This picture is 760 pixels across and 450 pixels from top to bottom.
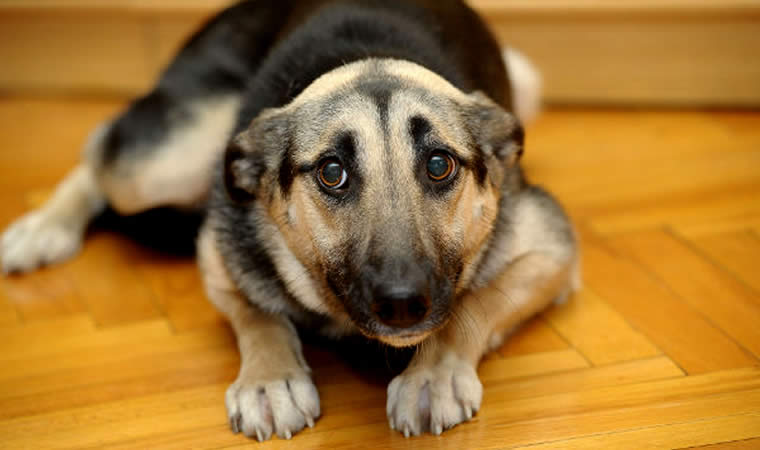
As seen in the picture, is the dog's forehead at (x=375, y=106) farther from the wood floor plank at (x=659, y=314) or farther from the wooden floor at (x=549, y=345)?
the wood floor plank at (x=659, y=314)

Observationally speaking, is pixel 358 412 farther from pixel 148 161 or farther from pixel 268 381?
pixel 148 161

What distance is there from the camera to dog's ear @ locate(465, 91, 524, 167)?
2.54 metres

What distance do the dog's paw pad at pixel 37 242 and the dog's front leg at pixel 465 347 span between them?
5.64 ft

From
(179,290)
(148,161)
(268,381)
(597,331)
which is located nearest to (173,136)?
(148,161)

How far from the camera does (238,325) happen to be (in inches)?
106

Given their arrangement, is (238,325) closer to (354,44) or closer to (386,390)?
(386,390)

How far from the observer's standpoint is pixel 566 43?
4598mm

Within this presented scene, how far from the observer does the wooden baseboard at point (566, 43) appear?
4422 millimetres

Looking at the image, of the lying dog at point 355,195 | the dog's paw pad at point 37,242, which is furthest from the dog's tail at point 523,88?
the dog's paw pad at point 37,242

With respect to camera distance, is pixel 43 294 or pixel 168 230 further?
pixel 168 230

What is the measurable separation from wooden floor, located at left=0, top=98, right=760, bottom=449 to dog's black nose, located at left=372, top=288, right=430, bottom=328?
1.24ft

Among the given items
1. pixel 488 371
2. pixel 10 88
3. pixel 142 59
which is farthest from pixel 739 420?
pixel 10 88

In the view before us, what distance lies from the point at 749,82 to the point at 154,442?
354 centimetres

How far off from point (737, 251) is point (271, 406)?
1.84m
